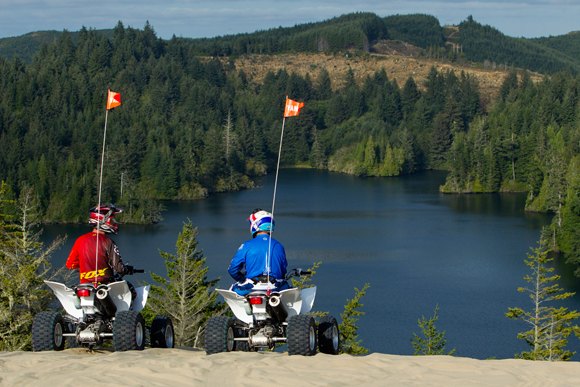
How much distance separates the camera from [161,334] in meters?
19.3

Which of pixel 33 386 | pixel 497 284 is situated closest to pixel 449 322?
pixel 497 284

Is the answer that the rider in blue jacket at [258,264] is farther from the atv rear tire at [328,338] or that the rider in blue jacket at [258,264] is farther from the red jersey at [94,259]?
the red jersey at [94,259]

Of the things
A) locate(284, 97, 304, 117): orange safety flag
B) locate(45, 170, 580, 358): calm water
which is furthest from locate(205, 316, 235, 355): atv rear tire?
locate(45, 170, 580, 358): calm water

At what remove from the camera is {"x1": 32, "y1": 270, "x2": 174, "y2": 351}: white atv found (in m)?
18.2

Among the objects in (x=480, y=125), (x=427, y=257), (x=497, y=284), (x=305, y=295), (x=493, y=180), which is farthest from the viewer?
(x=480, y=125)

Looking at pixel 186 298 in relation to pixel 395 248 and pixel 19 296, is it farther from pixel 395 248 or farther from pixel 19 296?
pixel 395 248

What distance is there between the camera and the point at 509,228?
113500 millimetres

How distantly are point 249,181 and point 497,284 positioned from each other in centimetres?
11230

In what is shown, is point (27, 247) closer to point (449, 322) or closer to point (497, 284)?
point (449, 322)

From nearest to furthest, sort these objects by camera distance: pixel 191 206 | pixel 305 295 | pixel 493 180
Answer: pixel 305 295 < pixel 191 206 < pixel 493 180

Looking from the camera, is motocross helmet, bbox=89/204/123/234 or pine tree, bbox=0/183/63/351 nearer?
motocross helmet, bbox=89/204/123/234

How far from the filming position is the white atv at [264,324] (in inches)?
696

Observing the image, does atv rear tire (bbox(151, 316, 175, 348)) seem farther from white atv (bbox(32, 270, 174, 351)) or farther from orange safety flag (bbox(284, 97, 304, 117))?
orange safety flag (bbox(284, 97, 304, 117))

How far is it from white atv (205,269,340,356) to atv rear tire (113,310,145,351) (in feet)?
3.59
